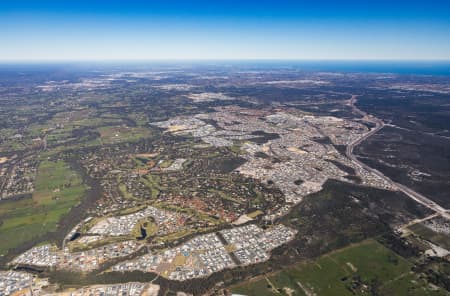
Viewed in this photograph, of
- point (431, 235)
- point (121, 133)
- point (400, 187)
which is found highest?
point (121, 133)

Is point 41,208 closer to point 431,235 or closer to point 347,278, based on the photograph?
point 347,278

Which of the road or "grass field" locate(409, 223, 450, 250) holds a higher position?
the road

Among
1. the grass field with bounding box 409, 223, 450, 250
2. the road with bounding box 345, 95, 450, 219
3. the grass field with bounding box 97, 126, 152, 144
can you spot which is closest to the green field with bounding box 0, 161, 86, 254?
the grass field with bounding box 97, 126, 152, 144

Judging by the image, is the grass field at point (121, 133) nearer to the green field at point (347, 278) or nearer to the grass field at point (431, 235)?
the green field at point (347, 278)

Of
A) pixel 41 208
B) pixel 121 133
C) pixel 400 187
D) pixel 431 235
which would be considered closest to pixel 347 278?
pixel 431 235

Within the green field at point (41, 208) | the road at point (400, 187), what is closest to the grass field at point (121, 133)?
the green field at point (41, 208)

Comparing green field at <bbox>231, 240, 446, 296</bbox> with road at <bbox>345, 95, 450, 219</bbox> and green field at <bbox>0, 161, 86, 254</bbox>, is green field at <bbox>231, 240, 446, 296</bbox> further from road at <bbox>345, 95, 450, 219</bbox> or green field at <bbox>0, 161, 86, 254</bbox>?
green field at <bbox>0, 161, 86, 254</bbox>
